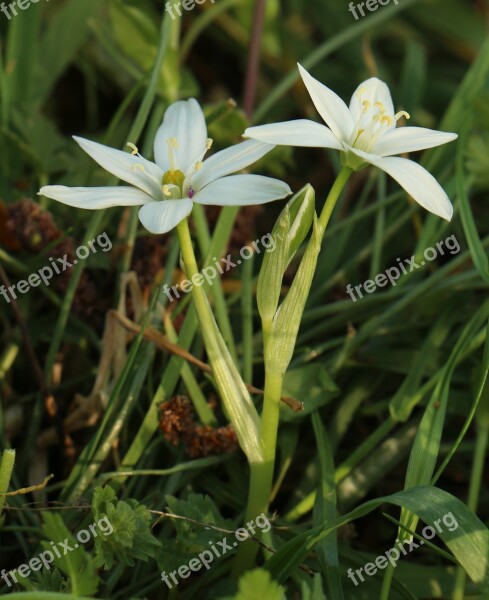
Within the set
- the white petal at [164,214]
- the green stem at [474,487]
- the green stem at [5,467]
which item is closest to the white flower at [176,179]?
the white petal at [164,214]

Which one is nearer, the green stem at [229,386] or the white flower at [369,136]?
the white flower at [369,136]

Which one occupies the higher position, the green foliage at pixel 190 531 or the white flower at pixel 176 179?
the white flower at pixel 176 179

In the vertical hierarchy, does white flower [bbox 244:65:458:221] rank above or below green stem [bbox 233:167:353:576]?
above

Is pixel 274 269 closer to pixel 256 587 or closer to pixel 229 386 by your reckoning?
pixel 229 386

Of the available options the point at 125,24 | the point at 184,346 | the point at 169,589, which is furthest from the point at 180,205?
the point at 125,24

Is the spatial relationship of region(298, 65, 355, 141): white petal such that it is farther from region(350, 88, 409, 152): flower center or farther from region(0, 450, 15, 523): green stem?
region(0, 450, 15, 523): green stem

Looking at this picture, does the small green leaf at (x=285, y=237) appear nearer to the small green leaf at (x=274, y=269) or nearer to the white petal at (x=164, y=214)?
the small green leaf at (x=274, y=269)

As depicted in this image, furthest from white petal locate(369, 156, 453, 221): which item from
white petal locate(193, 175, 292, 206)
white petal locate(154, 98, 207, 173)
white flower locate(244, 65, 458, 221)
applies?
white petal locate(154, 98, 207, 173)

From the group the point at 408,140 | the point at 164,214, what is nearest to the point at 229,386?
the point at 164,214
